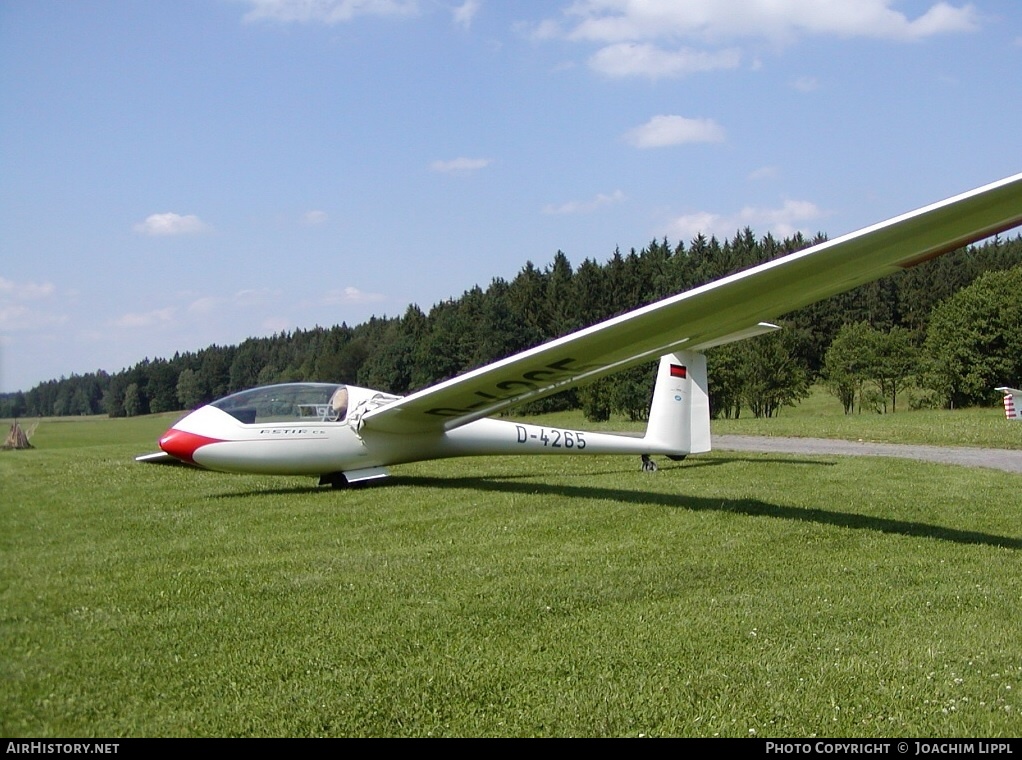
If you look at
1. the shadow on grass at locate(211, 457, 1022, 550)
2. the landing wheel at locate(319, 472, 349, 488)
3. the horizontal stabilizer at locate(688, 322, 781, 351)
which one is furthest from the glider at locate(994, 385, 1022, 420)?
the landing wheel at locate(319, 472, 349, 488)

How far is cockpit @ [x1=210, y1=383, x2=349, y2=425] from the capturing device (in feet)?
35.7

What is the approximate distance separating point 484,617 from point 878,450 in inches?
670

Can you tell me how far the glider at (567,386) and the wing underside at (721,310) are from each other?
14mm

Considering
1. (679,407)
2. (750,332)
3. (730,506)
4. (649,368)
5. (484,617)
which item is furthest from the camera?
(649,368)

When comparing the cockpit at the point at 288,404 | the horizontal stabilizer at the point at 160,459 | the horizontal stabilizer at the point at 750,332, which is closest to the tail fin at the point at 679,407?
the horizontal stabilizer at the point at 750,332

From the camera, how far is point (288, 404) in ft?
36.3

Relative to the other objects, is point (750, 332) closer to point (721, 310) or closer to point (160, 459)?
point (721, 310)

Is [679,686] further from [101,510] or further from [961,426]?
[961,426]

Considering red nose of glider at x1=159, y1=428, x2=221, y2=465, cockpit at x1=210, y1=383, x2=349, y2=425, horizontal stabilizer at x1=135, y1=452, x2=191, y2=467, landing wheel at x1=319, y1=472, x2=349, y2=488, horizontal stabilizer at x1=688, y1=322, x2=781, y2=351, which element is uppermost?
horizontal stabilizer at x1=688, y1=322, x2=781, y2=351

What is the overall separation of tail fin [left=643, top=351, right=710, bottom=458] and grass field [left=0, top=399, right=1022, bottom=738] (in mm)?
4728

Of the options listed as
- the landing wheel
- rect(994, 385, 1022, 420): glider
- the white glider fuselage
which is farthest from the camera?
rect(994, 385, 1022, 420): glider

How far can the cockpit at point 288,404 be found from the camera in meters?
10.9

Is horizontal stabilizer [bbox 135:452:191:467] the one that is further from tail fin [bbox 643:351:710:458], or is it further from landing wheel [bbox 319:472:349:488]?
tail fin [bbox 643:351:710:458]

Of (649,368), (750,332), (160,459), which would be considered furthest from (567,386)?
(649,368)
